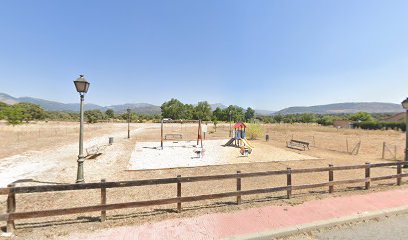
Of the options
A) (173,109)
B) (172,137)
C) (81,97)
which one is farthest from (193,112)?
(81,97)

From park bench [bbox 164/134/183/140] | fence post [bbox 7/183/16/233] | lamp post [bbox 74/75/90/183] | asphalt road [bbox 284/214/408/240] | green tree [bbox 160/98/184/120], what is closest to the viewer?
fence post [bbox 7/183/16/233]

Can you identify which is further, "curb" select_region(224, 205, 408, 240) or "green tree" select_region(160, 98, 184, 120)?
"green tree" select_region(160, 98, 184, 120)

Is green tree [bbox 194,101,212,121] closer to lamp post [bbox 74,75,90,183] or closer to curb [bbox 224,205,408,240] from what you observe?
lamp post [bbox 74,75,90,183]

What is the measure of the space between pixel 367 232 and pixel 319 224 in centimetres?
102

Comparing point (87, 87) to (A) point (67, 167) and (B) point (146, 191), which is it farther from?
(A) point (67, 167)

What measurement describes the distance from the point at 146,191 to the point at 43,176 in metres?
5.47

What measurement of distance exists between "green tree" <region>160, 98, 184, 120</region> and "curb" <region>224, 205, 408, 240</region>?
348ft

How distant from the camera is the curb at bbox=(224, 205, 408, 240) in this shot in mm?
4379

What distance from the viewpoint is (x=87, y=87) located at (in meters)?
7.76

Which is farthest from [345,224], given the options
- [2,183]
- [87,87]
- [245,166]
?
[2,183]

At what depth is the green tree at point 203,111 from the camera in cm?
10701

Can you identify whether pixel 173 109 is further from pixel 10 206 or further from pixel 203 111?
pixel 10 206

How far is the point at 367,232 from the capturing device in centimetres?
471

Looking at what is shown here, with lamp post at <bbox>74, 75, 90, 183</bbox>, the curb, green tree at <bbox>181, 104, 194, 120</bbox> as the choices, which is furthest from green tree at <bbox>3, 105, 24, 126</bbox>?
green tree at <bbox>181, 104, 194, 120</bbox>
